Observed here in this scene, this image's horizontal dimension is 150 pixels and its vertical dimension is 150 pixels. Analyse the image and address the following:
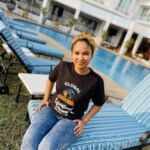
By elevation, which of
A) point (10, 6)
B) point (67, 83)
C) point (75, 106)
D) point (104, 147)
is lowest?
point (10, 6)

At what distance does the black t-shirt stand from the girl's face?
14cm

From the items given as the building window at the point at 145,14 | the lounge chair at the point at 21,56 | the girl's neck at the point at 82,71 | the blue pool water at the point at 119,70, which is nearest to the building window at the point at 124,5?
the building window at the point at 145,14

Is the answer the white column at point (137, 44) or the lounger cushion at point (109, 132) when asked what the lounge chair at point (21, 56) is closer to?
the lounger cushion at point (109, 132)

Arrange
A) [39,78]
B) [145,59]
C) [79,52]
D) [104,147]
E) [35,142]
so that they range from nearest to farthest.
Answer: [35,142] < [79,52] < [104,147] < [39,78] < [145,59]

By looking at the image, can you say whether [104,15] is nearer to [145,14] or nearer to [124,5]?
[124,5]

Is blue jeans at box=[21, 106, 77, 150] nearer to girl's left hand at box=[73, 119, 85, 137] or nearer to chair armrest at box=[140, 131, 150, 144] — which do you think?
girl's left hand at box=[73, 119, 85, 137]

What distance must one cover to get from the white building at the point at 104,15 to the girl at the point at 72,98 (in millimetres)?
24100

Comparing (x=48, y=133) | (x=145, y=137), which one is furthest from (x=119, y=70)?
(x=48, y=133)

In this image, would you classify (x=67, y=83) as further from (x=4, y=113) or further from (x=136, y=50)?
(x=136, y=50)

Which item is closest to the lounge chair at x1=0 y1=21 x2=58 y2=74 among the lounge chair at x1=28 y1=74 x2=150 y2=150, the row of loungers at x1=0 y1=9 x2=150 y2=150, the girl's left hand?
the row of loungers at x1=0 y1=9 x2=150 y2=150

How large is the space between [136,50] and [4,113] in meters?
27.2

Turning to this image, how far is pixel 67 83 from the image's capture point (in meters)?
2.61

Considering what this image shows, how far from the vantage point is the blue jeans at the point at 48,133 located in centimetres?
226

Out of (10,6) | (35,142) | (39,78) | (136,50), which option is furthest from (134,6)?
(35,142)
